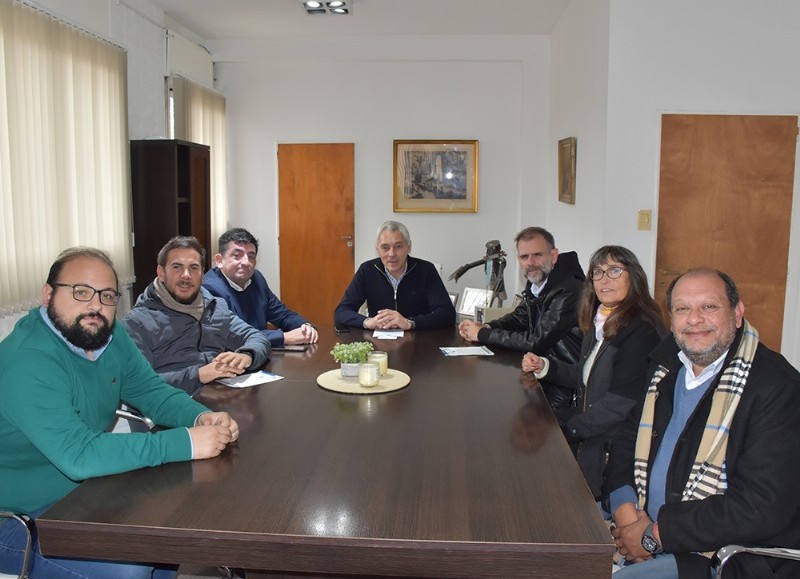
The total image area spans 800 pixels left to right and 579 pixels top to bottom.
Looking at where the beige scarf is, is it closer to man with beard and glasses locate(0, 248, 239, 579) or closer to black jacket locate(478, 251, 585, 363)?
man with beard and glasses locate(0, 248, 239, 579)

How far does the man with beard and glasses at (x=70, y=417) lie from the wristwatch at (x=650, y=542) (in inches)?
44.5

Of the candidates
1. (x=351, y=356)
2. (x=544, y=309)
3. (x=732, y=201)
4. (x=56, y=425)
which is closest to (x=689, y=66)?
(x=732, y=201)

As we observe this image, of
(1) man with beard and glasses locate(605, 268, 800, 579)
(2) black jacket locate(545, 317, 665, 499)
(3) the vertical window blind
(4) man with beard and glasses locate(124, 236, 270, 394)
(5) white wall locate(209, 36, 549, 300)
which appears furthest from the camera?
(5) white wall locate(209, 36, 549, 300)

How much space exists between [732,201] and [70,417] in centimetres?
405

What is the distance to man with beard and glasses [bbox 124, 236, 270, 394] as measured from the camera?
2838mm

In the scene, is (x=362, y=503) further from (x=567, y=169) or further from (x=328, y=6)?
(x=328, y=6)

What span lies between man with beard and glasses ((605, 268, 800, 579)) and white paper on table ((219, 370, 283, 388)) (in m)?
1.28

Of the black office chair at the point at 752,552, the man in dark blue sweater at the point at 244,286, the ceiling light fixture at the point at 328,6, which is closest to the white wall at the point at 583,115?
the ceiling light fixture at the point at 328,6

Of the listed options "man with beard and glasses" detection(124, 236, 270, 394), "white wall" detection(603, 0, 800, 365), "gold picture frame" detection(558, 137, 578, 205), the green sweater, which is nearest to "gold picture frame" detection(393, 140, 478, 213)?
"gold picture frame" detection(558, 137, 578, 205)

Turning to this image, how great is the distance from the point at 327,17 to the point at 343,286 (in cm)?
257

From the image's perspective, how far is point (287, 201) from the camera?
23.9 feet

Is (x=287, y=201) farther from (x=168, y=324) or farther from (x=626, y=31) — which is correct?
(x=168, y=324)

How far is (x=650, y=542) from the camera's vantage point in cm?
189

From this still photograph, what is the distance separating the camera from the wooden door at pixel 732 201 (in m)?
4.46
